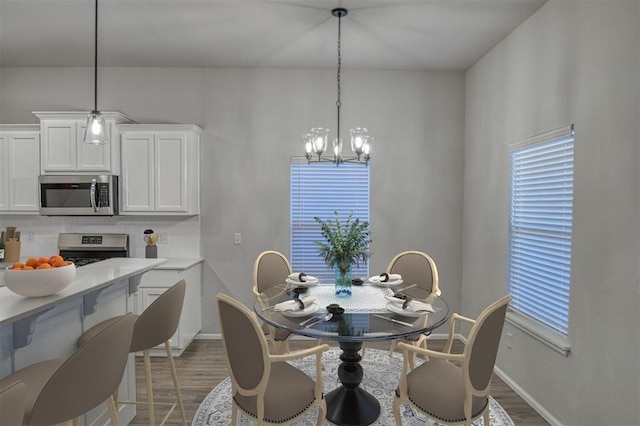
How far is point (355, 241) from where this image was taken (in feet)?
8.28

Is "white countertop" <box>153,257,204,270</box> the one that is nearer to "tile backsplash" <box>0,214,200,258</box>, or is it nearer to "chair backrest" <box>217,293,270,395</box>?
"tile backsplash" <box>0,214,200,258</box>

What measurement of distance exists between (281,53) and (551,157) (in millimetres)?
2586

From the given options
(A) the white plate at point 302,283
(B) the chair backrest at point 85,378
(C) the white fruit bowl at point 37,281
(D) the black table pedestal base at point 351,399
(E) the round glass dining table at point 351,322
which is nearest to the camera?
(B) the chair backrest at point 85,378

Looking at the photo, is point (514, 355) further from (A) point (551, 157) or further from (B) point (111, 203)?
(B) point (111, 203)

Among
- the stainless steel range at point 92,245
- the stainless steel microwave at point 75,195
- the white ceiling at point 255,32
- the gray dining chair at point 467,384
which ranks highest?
the white ceiling at point 255,32

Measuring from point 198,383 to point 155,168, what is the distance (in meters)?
2.14

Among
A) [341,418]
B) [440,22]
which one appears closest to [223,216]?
[341,418]

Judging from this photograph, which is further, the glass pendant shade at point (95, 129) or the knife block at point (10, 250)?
the knife block at point (10, 250)

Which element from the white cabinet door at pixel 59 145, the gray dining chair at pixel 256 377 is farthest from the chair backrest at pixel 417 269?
the white cabinet door at pixel 59 145

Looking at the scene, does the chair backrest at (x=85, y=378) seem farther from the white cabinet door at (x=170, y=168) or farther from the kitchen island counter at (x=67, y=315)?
the white cabinet door at (x=170, y=168)

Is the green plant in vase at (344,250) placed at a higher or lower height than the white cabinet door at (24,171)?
lower

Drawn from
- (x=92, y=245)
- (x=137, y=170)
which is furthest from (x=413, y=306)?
(x=92, y=245)

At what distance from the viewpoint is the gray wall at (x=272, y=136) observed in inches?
160

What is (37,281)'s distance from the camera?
1.53m
